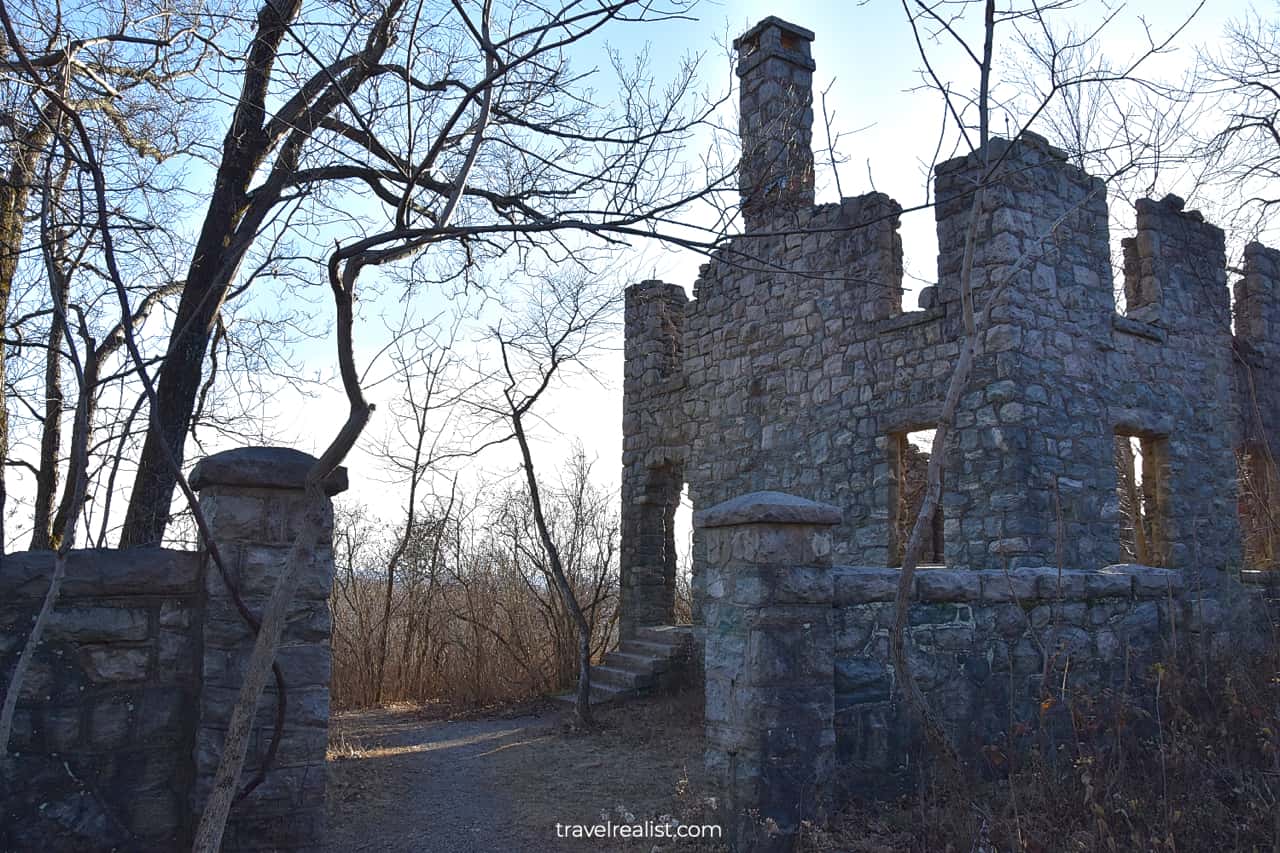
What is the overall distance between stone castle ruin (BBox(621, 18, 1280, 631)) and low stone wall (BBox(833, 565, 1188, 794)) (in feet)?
5.73

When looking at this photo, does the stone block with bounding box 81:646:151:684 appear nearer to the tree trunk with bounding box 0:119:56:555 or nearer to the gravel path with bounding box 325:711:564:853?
the gravel path with bounding box 325:711:564:853

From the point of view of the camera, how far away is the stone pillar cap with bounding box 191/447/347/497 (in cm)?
355

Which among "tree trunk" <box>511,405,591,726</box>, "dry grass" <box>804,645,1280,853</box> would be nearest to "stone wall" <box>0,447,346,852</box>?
"dry grass" <box>804,645,1280,853</box>

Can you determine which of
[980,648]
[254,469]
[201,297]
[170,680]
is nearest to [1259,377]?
[980,648]

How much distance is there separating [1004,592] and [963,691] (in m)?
0.60

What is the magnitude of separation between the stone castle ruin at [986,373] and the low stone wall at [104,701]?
4.35 meters

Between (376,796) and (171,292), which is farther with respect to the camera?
(171,292)

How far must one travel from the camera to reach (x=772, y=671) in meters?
4.35

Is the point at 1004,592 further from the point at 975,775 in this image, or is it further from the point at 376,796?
the point at 376,796

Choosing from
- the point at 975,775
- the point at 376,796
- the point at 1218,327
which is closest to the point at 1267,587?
the point at 1218,327

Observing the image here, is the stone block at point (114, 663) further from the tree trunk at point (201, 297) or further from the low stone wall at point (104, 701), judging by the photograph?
the tree trunk at point (201, 297)

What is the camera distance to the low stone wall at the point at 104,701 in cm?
337

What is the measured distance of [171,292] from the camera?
6.96 metres

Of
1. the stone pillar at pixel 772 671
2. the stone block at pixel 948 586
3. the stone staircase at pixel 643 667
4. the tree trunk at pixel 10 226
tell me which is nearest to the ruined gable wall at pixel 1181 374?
the stone block at pixel 948 586
